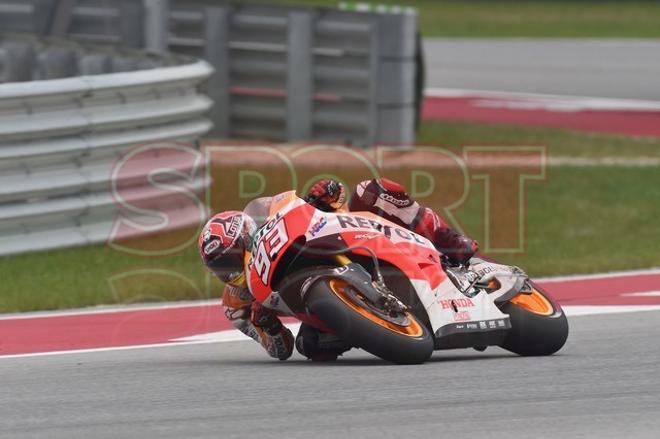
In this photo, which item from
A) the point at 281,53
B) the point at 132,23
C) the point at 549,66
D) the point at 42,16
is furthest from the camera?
the point at 549,66

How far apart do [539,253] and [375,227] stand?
454 centimetres

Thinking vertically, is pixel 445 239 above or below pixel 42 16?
below

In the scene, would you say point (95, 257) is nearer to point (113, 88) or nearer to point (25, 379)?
point (113, 88)

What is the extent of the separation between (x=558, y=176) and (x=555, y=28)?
1884cm

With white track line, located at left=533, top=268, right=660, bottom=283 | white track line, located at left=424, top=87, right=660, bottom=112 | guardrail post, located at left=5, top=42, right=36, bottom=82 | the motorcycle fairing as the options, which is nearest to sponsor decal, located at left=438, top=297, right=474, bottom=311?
the motorcycle fairing

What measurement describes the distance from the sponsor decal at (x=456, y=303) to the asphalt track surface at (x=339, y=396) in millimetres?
277

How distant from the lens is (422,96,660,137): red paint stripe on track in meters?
18.6

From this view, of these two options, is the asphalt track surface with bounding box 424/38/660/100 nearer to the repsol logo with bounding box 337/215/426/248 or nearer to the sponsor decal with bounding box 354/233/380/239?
the repsol logo with bounding box 337/215/426/248

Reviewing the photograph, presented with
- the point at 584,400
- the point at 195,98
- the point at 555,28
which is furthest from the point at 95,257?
the point at 555,28

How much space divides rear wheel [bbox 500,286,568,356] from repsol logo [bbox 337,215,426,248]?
583mm

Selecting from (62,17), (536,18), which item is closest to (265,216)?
(62,17)

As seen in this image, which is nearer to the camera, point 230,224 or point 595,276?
point 230,224

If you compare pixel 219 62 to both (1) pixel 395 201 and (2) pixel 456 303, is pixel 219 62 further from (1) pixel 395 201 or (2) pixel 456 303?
(2) pixel 456 303

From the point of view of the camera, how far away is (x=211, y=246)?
22.4 feet
